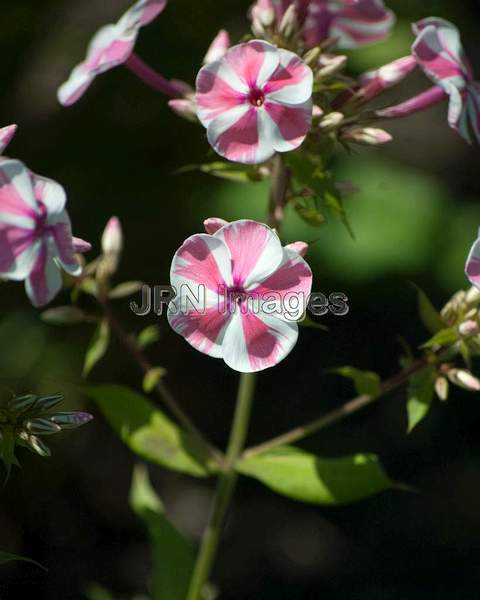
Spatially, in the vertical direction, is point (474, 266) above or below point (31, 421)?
below

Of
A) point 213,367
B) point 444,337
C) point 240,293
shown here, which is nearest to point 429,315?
point 444,337

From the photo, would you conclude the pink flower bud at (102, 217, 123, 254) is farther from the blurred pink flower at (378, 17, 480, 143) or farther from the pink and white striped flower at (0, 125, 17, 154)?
the blurred pink flower at (378, 17, 480, 143)

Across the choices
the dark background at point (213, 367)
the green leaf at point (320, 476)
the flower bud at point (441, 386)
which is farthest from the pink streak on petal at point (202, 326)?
the dark background at point (213, 367)

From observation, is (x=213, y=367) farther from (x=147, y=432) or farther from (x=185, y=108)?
(x=185, y=108)

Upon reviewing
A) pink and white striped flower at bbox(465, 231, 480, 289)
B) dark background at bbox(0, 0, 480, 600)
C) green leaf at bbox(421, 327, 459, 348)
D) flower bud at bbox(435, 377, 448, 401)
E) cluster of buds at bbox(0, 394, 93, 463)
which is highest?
cluster of buds at bbox(0, 394, 93, 463)

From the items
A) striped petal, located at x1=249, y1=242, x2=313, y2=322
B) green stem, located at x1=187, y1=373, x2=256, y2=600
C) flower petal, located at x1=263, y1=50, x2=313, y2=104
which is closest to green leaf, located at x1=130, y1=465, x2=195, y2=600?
green stem, located at x1=187, y1=373, x2=256, y2=600

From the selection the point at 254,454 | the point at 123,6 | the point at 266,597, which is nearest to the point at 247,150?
the point at 254,454
